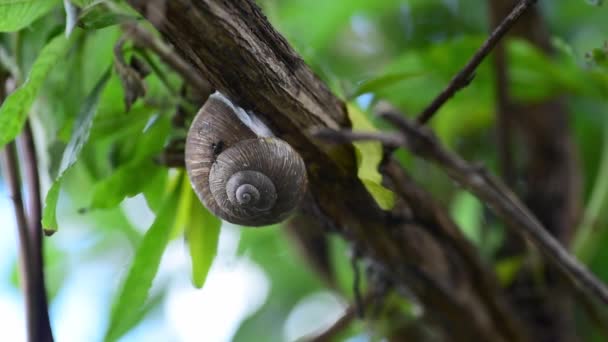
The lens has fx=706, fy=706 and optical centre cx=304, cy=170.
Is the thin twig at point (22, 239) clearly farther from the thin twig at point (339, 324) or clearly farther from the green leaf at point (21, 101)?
the thin twig at point (339, 324)

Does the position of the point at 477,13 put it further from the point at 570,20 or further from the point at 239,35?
the point at 239,35

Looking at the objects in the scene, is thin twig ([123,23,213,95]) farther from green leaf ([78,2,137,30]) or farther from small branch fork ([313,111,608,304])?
small branch fork ([313,111,608,304])

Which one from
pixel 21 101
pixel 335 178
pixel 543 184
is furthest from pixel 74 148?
pixel 543 184

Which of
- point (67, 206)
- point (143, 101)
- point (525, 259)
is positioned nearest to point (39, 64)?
point (143, 101)

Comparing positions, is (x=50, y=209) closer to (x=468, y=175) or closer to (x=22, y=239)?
(x=22, y=239)

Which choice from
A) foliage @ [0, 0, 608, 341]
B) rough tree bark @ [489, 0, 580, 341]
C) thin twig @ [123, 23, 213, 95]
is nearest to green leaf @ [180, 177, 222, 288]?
foliage @ [0, 0, 608, 341]
